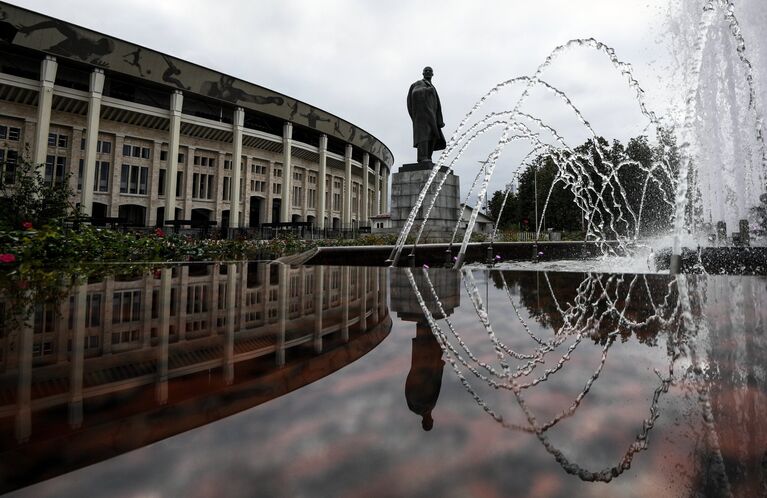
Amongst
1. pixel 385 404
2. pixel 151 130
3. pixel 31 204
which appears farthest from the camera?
pixel 151 130

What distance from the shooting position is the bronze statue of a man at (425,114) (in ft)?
43.5

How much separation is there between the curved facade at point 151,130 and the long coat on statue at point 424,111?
20.6m

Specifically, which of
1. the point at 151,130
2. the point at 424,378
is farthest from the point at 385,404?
the point at 151,130

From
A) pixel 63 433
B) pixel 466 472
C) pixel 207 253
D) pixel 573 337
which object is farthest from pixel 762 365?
pixel 207 253

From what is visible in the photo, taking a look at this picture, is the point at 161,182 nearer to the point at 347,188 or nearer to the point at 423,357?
the point at 347,188

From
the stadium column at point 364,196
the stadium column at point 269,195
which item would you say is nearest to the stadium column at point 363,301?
the stadium column at point 269,195

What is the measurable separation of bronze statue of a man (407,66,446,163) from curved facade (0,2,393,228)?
67.7 ft

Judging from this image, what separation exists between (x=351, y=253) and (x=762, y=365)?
751 centimetres

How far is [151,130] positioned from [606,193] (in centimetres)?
4144

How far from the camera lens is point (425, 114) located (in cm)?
1341

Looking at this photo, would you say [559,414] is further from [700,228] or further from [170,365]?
[700,228]

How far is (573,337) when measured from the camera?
2084 millimetres

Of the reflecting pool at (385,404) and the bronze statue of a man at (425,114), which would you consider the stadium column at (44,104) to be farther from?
the reflecting pool at (385,404)

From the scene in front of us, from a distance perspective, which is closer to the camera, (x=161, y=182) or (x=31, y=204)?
(x=31, y=204)
